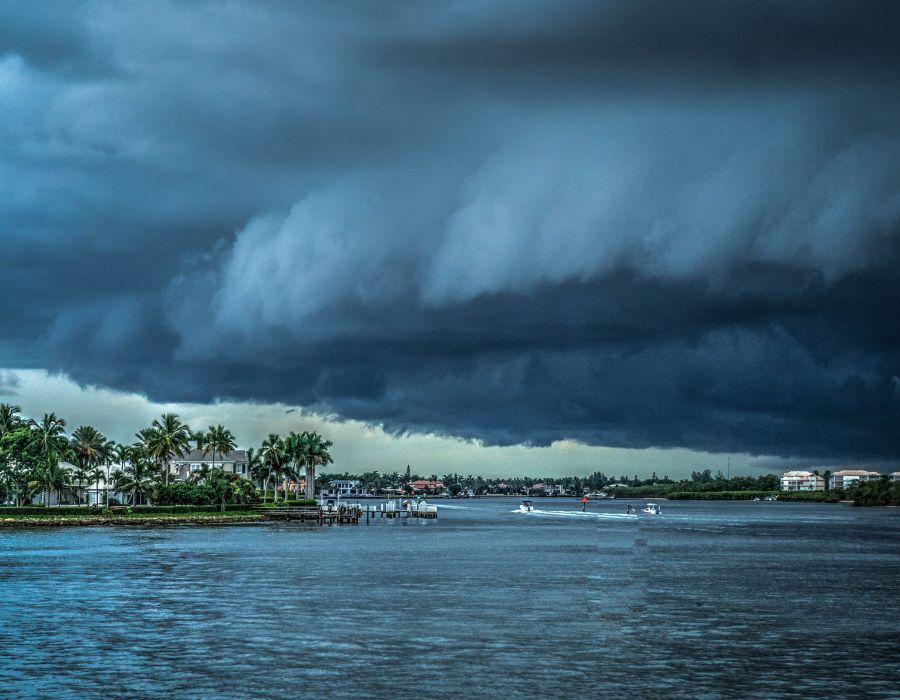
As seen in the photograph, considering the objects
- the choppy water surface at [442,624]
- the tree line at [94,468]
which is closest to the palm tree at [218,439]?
the tree line at [94,468]

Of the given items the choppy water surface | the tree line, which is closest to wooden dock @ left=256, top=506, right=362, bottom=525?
the tree line

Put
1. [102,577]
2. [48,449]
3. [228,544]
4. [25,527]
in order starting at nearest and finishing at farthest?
[102,577] < [228,544] < [25,527] < [48,449]

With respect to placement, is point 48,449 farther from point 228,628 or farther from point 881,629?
point 881,629

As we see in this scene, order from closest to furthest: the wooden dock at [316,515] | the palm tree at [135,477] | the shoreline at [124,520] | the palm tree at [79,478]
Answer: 1. the shoreline at [124,520]
2. the palm tree at [135,477]
3. the palm tree at [79,478]
4. the wooden dock at [316,515]

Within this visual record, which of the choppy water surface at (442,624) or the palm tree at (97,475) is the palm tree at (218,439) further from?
the choppy water surface at (442,624)

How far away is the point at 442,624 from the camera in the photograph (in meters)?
45.4

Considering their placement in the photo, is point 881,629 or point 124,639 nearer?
point 124,639

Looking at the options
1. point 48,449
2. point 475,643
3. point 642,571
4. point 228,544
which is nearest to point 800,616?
point 475,643

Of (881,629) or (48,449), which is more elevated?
(48,449)

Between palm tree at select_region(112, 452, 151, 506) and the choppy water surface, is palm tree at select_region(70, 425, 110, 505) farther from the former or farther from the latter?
the choppy water surface

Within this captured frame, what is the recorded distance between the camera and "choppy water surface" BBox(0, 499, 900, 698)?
33.7 m

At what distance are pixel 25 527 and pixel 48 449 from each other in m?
20.9

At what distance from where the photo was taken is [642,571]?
74750 mm

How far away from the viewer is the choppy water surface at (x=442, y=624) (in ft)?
111
